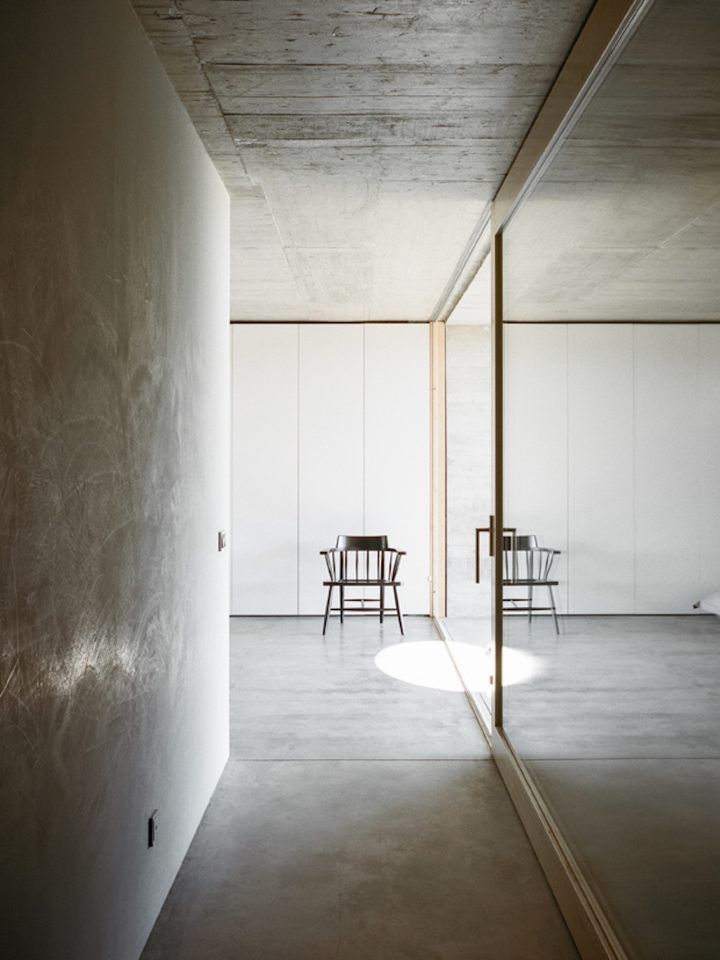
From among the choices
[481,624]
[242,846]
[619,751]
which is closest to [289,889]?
[242,846]

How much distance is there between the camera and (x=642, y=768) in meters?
1.61

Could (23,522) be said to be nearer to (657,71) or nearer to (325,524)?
(657,71)

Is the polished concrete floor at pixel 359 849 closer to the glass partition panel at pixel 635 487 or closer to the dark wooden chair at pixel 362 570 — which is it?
the glass partition panel at pixel 635 487

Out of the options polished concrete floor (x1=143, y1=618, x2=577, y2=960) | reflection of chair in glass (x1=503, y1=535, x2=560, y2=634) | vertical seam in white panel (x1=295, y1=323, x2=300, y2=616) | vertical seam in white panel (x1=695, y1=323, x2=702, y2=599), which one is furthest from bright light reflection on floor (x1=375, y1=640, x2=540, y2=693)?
vertical seam in white panel (x1=695, y1=323, x2=702, y2=599)

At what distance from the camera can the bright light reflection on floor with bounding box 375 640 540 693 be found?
4562 mm

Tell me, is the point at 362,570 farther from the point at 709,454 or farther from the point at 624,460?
the point at 709,454

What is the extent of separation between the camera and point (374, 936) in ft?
6.84

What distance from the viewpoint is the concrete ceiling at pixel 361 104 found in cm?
208

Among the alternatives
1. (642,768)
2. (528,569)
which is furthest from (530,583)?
(642,768)

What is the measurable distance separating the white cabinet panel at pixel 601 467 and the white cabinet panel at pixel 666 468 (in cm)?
7

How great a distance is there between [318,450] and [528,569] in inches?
157

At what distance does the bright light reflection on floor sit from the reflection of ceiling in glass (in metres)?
2.34

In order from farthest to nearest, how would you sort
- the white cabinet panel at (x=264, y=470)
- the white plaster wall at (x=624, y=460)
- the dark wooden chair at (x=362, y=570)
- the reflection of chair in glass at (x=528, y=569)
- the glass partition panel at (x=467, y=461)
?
the glass partition panel at (x=467, y=461) → the white cabinet panel at (x=264, y=470) → the dark wooden chair at (x=362, y=570) → the reflection of chair in glass at (x=528, y=569) → the white plaster wall at (x=624, y=460)

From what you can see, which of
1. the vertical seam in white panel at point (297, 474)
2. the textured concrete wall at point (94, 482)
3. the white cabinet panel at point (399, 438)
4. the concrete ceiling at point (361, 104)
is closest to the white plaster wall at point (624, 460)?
the concrete ceiling at point (361, 104)
